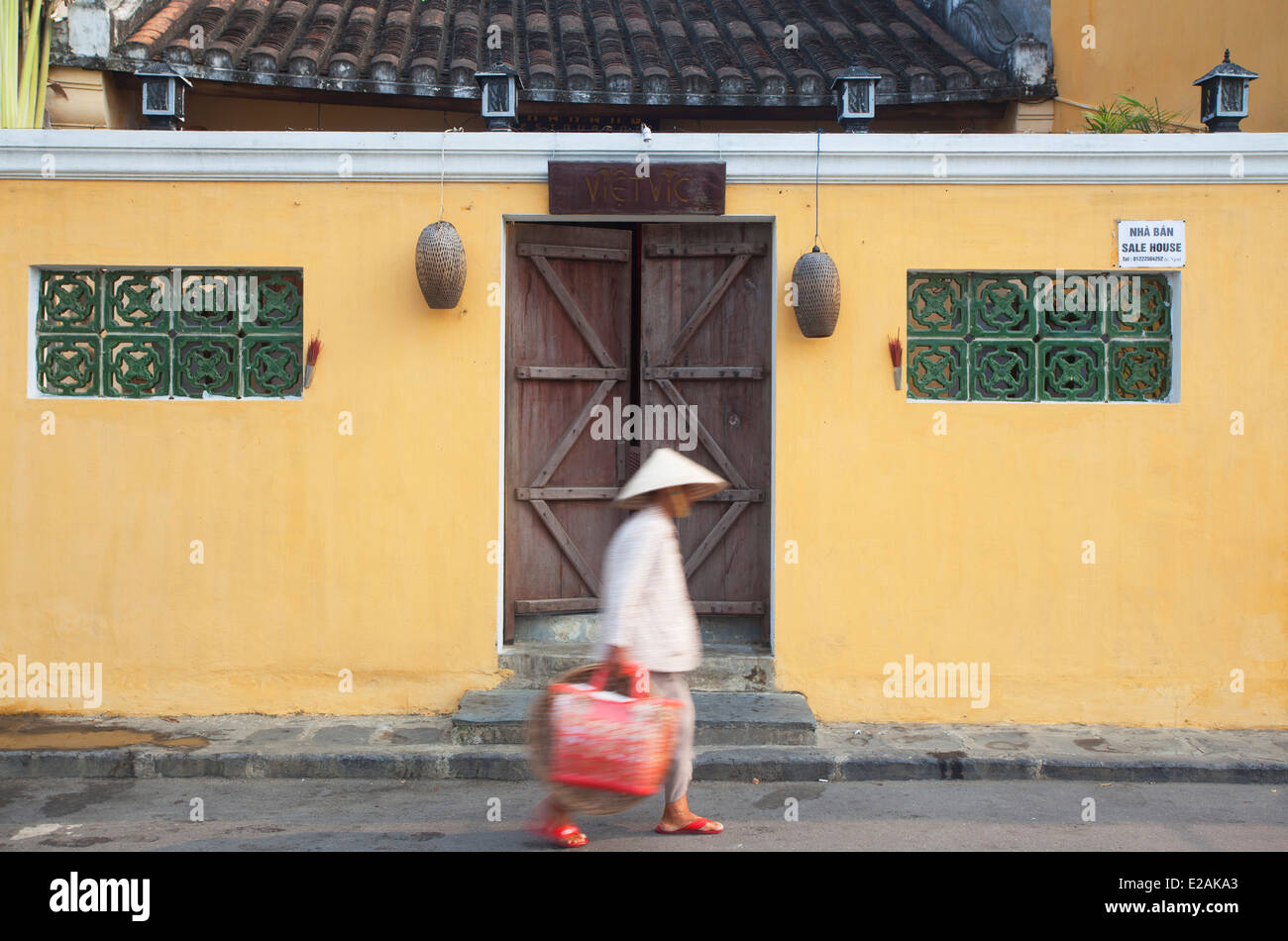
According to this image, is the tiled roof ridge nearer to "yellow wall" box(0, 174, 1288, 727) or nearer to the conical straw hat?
"yellow wall" box(0, 174, 1288, 727)

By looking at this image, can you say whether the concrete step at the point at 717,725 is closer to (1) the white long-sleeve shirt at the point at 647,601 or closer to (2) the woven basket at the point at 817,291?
(1) the white long-sleeve shirt at the point at 647,601

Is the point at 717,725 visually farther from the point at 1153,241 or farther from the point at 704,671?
the point at 1153,241

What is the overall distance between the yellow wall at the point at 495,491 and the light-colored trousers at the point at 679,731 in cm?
197

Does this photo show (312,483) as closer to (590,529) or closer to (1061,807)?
(590,529)

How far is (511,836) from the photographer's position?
5238 mm

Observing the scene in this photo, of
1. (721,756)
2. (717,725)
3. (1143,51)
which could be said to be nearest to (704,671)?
(717,725)

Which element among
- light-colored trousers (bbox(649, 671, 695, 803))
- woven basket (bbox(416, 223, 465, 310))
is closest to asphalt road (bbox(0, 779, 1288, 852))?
light-colored trousers (bbox(649, 671, 695, 803))

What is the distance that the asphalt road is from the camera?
5.21 meters

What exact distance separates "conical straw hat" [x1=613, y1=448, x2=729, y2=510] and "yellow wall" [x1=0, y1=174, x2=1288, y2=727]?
1981 mm

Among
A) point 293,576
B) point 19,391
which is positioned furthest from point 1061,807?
point 19,391

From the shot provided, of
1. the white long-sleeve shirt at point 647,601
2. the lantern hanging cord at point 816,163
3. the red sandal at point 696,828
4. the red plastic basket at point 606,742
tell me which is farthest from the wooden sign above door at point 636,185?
the red sandal at point 696,828

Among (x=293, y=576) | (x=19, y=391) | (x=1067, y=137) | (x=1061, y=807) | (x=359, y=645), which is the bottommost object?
(x=1061, y=807)

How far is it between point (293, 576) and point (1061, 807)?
450cm

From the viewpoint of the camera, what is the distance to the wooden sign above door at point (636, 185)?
691 cm
